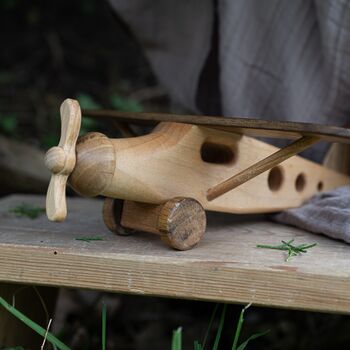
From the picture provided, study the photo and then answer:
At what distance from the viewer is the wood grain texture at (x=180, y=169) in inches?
40.1

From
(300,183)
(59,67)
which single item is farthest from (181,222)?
(59,67)

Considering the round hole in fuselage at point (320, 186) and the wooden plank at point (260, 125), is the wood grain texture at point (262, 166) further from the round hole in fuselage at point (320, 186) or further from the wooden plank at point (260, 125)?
the round hole in fuselage at point (320, 186)

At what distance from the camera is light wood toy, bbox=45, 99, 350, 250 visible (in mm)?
1008

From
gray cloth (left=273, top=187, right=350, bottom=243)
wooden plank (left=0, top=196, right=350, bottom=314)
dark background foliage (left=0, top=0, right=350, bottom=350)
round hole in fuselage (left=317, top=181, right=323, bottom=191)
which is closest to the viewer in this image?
wooden plank (left=0, top=196, right=350, bottom=314)

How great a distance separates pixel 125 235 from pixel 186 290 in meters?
0.25

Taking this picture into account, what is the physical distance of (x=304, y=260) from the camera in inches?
40.8

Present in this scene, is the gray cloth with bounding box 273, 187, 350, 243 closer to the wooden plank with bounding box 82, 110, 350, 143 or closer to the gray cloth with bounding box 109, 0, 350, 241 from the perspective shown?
the wooden plank with bounding box 82, 110, 350, 143

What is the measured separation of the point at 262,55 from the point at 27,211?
28.3 inches

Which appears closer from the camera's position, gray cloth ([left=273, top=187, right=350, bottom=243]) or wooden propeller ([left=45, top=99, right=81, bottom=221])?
wooden propeller ([left=45, top=99, right=81, bottom=221])

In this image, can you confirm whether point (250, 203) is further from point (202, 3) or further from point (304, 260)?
point (202, 3)

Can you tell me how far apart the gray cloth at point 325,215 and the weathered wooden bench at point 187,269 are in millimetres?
30

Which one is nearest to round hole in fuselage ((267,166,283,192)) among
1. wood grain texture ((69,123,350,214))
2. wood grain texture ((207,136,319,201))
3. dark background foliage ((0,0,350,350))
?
wood grain texture ((69,123,350,214))

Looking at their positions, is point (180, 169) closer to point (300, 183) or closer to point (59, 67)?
point (300, 183)

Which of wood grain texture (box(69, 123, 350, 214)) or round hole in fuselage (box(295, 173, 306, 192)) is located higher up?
round hole in fuselage (box(295, 173, 306, 192))
